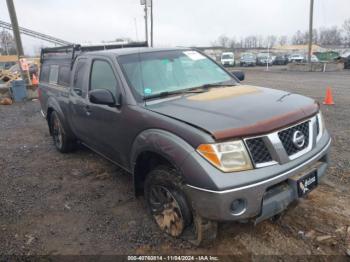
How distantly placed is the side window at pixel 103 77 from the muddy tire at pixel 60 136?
159 centimetres

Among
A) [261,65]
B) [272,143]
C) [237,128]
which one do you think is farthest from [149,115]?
[261,65]

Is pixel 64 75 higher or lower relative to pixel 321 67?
higher

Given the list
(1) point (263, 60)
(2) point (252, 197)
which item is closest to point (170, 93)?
(2) point (252, 197)

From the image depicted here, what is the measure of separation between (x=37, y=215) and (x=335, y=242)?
320cm

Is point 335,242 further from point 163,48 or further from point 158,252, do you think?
point 163,48

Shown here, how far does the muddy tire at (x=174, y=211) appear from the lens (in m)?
2.68

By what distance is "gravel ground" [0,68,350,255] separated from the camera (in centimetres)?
289

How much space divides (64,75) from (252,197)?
4014 millimetres

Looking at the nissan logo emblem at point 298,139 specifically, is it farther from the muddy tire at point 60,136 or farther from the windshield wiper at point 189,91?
the muddy tire at point 60,136

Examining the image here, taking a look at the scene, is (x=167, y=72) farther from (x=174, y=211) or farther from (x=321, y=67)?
(x=321, y=67)

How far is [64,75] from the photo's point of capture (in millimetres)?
5184

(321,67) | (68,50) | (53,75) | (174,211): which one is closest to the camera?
(174,211)

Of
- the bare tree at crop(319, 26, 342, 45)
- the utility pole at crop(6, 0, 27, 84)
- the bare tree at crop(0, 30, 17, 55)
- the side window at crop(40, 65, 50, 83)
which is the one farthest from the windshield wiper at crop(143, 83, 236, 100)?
the bare tree at crop(319, 26, 342, 45)

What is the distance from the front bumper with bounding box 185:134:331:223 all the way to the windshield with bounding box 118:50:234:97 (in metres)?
1.38
